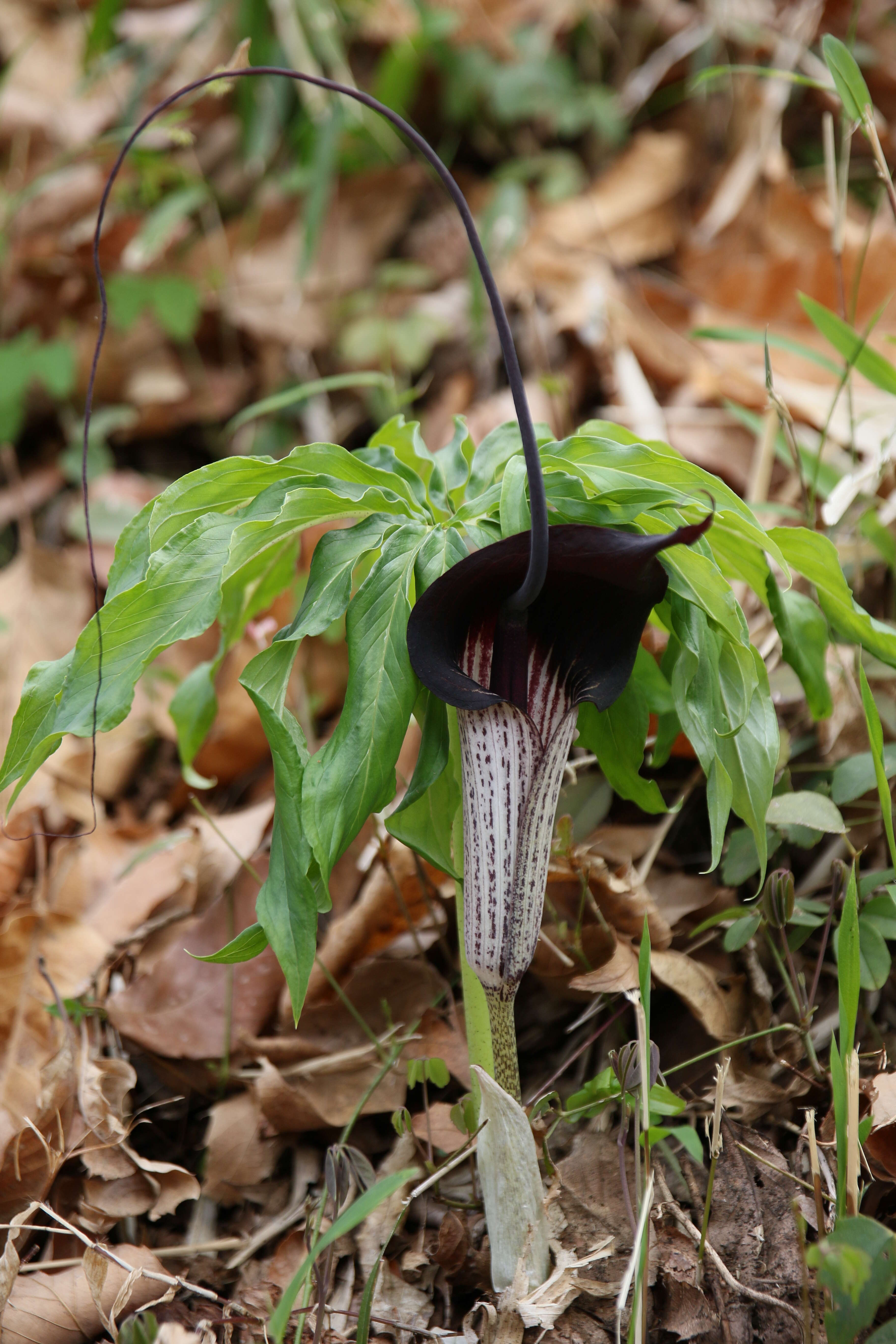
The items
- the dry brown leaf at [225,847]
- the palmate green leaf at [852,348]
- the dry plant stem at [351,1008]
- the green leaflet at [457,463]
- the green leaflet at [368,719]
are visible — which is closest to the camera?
the green leaflet at [368,719]

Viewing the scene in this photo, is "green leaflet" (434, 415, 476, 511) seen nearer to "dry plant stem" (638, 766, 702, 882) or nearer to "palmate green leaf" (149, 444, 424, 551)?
"palmate green leaf" (149, 444, 424, 551)

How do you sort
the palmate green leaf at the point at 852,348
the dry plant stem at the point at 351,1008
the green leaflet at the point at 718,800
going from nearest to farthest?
the green leaflet at the point at 718,800
the dry plant stem at the point at 351,1008
the palmate green leaf at the point at 852,348

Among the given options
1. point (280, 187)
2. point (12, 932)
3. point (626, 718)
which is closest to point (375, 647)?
point (626, 718)

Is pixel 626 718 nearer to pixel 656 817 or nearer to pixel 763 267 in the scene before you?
pixel 656 817

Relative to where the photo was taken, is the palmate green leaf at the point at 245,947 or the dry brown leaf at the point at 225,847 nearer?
the palmate green leaf at the point at 245,947

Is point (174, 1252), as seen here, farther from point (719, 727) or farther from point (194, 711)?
point (719, 727)

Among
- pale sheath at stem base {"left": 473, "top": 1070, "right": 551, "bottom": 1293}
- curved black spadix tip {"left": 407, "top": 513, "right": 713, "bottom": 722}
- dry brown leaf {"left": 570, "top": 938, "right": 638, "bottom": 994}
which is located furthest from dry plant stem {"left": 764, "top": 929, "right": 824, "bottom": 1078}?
curved black spadix tip {"left": 407, "top": 513, "right": 713, "bottom": 722}

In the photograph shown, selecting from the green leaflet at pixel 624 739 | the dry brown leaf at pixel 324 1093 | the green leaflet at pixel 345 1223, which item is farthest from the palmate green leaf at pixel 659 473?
the dry brown leaf at pixel 324 1093

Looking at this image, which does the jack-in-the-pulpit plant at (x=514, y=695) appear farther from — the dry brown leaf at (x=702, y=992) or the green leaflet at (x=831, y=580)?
the dry brown leaf at (x=702, y=992)
